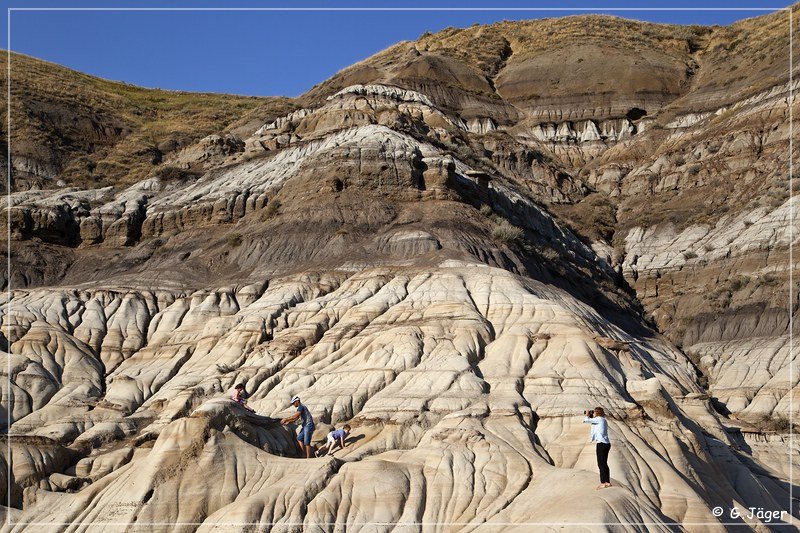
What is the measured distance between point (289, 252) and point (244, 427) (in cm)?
2256

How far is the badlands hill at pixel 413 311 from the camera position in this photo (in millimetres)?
25188

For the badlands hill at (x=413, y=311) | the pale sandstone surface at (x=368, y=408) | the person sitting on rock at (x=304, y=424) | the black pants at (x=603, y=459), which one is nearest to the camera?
the black pants at (x=603, y=459)

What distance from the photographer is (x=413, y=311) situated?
125ft

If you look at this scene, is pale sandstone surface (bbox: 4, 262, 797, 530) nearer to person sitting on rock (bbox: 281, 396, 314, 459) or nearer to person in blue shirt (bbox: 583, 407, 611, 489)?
person in blue shirt (bbox: 583, 407, 611, 489)

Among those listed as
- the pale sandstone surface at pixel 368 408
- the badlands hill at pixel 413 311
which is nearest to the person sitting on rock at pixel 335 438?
the pale sandstone surface at pixel 368 408

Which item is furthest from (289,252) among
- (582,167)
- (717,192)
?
(582,167)

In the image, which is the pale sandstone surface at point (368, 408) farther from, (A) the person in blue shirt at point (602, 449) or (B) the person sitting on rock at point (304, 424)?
(B) the person sitting on rock at point (304, 424)

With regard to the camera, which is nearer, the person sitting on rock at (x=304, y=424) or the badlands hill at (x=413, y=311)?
the badlands hill at (x=413, y=311)

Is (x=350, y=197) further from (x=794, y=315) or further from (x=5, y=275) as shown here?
(x=794, y=315)

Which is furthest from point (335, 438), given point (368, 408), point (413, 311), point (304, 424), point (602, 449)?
point (413, 311)

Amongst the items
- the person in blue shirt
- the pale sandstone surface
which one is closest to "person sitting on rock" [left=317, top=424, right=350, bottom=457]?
the pale sandstone surface

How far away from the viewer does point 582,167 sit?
9050cm

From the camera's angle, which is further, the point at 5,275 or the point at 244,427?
the point at 5,275

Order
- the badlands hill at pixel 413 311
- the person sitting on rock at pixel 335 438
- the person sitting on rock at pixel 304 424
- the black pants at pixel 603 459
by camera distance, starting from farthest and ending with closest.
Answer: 1. the person sitting on rock at pixel 335 438
2. the person sitting on rock at pixel 304 424
3. the badlands hill at pixel 413 311
4. the black pants at pixel 603 459
